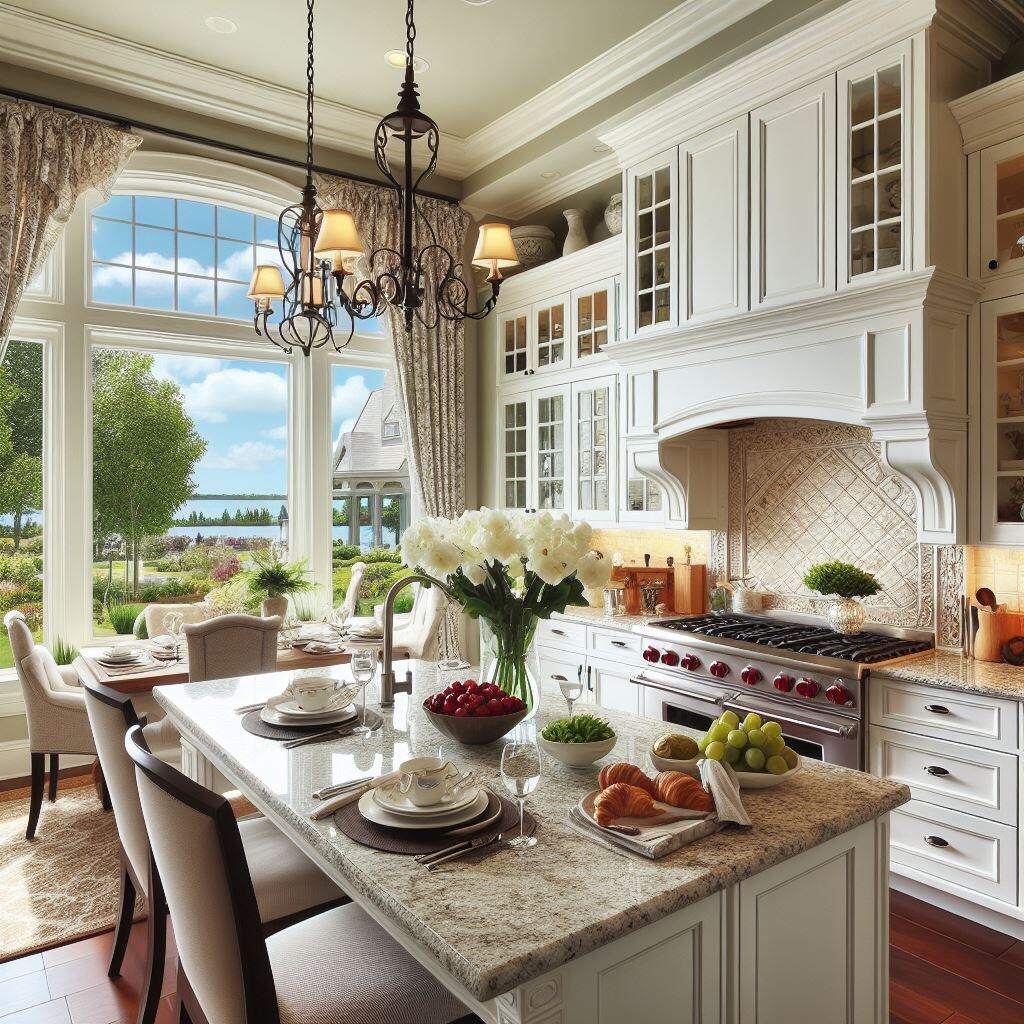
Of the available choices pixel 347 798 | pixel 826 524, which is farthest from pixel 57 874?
pixel 826 524

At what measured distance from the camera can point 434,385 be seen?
16.6 feet

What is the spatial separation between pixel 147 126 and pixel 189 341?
→ 112cm

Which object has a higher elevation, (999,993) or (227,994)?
(227,994)

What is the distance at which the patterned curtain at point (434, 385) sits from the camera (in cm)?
488

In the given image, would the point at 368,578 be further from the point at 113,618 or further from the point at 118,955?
the point at 118,955

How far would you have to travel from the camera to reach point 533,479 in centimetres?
480

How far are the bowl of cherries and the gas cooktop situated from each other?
5.32 feet

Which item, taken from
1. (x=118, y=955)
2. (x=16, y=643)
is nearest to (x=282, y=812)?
(x=118, y=955)

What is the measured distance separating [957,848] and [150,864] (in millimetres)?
2480

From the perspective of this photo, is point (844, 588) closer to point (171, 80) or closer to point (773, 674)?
point (773, 674)

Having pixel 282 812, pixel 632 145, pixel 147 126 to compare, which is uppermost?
pixel 147 126

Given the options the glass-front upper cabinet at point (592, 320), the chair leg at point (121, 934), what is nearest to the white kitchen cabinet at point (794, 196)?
the glass-front upper cabinet at point (592, 320)

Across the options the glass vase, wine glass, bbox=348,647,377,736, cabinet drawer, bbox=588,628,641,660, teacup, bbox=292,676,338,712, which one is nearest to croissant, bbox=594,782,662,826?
the glass vase

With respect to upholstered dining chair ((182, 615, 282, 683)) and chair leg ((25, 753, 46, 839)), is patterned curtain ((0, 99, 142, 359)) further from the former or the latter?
chair leg ((25, 753, 46, 839))
